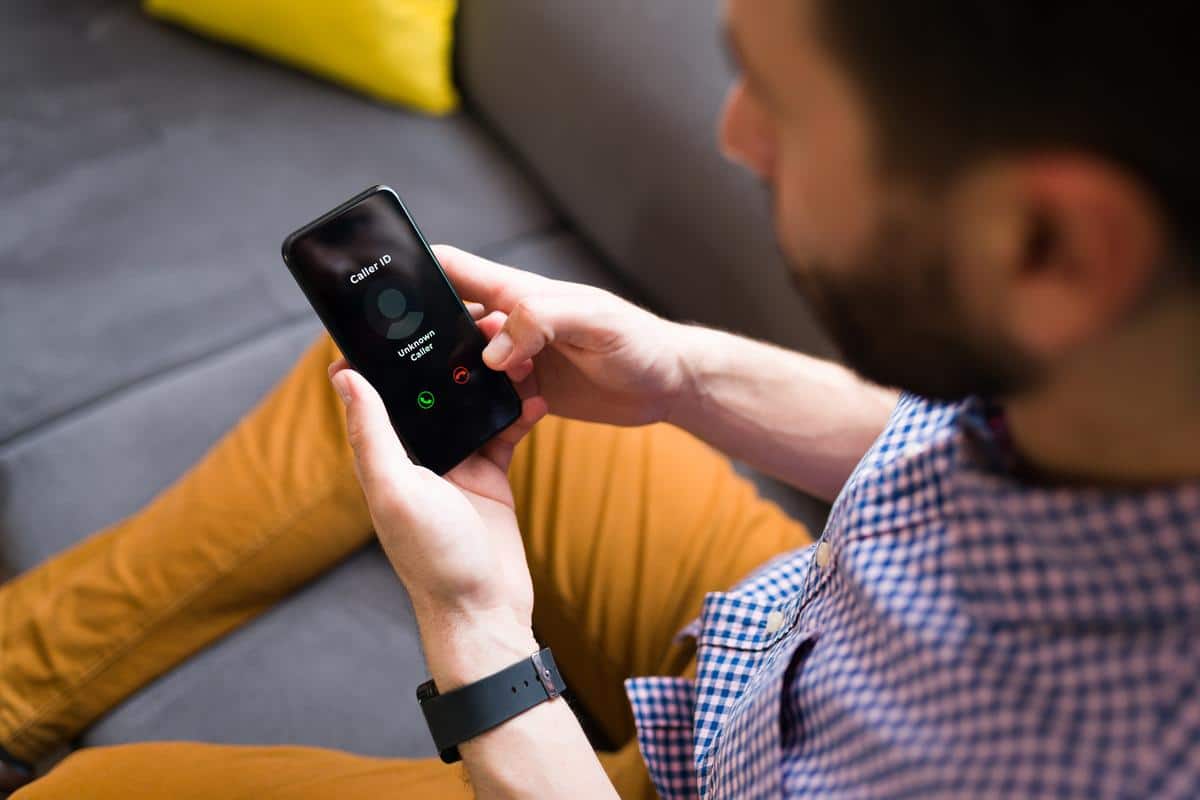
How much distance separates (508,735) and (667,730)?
0.15 m

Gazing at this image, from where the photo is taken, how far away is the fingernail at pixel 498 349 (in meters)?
0.79

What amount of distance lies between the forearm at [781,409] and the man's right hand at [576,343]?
3 cm

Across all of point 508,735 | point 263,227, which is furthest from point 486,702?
point 263,227

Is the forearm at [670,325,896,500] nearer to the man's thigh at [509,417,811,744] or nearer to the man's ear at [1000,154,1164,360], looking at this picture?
the man's thigh at [509,417,811,744]

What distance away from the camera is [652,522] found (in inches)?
37.0

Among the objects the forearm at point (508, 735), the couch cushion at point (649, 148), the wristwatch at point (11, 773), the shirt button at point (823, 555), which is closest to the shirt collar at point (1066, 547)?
the shirt button at point (823, 555)

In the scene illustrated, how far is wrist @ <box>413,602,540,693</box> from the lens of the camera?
0.71m

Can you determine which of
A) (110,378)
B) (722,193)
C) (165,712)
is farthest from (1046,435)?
(110,378)

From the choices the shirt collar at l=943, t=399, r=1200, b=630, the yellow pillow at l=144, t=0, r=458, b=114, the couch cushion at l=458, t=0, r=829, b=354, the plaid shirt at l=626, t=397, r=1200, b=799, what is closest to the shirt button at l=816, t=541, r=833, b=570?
the plaid shirt at l=626, t=397, r=1200, b=799

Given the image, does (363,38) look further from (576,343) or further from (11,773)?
(11,773)

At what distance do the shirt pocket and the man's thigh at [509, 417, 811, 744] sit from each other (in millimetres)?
83

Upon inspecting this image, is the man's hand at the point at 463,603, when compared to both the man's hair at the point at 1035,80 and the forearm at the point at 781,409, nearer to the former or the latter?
the forearm at the point at 781,409

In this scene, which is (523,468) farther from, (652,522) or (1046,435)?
Result: (1046,435)

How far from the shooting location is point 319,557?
1.01m
